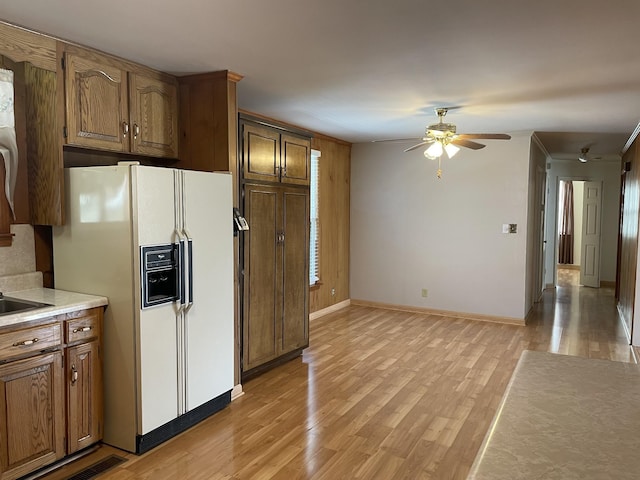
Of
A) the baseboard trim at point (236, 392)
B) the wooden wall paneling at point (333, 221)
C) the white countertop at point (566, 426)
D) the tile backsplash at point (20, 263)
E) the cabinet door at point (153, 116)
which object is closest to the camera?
the white countertop at point (566, 426)

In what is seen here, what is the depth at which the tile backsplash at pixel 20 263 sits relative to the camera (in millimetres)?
2861

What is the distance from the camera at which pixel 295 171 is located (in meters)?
4.43

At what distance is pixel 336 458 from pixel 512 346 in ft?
10.0

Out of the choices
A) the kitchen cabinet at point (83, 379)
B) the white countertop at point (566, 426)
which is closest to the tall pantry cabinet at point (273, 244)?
the kitchen cabinet at point (83, 379)

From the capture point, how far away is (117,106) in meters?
3.15

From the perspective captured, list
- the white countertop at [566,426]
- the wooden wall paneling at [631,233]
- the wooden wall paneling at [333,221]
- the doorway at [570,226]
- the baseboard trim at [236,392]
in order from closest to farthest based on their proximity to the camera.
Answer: the white countertop at [566,426], the baseboard trim at [236,392], the wooden wall paneling at [631,233], the wooden wall paneling at [333,221], the doorway at [570,226]

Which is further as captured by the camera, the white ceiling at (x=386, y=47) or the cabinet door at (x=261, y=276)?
the cabinet door at (x=261, y=276)

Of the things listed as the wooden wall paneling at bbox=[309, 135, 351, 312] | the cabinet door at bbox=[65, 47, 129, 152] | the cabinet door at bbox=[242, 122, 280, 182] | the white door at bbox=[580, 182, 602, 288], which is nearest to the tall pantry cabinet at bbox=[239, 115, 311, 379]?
the cabinet door at bbox=[242, 122, 280, 182]

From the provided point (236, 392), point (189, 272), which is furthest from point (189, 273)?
point (236, 392)

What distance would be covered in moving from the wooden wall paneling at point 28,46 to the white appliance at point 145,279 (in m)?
0.64

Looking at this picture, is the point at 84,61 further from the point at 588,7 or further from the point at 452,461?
the point at 452,461

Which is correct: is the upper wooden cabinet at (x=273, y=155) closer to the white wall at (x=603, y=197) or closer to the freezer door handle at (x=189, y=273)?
the freezer door handle at (x=189, y=273)

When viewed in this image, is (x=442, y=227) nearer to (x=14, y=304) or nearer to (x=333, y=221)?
(x=333, y=221)

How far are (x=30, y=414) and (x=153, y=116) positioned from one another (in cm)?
205
